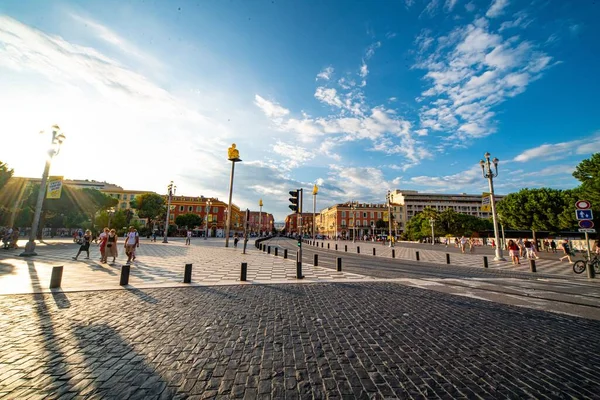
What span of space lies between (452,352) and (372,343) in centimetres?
109

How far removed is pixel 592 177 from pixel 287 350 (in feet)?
110

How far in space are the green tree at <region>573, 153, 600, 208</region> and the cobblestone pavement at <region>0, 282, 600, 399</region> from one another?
26837 millimetres

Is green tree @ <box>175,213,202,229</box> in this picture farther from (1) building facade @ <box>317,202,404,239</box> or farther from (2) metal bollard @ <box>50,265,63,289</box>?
(2) metal bollard @ <box>50,265,63,289</box>

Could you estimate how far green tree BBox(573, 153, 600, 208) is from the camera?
2158cm

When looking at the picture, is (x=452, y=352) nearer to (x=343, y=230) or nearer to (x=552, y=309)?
(x=552, y=309)

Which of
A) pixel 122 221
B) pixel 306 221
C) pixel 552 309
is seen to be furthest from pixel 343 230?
pixel 552 309

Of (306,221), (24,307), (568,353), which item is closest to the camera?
(568,353)

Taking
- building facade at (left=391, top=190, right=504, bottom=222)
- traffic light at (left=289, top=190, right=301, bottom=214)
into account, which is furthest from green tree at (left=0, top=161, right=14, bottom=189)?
building facade at (left=391, top=190, right=504, bottom=222)

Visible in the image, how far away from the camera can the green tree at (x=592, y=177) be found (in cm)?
2158

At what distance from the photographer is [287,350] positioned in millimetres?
3453

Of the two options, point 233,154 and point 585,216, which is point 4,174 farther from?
point 585,216

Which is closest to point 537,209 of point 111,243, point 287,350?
point 287,350

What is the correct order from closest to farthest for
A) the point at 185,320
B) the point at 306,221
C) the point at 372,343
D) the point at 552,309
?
1. the point at 372,343
2. the point at 185,320
3. the point at 552,309
4. the point at 306,221

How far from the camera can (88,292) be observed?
6633 mm
